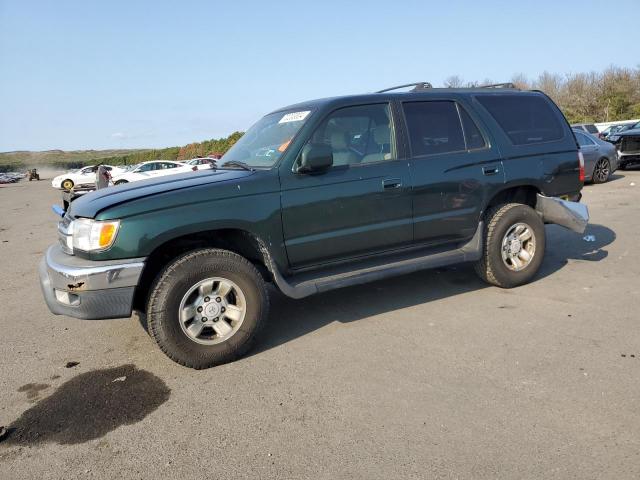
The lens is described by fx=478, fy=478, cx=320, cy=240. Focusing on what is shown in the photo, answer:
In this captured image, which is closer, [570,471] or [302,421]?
[570,471]

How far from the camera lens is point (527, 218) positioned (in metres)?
4.91

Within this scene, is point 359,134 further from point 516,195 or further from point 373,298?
point 516,195

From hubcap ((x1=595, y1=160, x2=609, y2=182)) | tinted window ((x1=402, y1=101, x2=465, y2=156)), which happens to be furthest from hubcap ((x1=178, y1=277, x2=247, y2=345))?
hubcap ((x1=595, y1=160, x2=609, y2=182))

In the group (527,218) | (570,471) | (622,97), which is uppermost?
(622,97)

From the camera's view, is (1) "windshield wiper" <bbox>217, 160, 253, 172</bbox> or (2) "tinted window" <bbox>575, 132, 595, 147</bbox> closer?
(1) "windshield wiper" <bbox>217, 160, 253, 172</bbox>

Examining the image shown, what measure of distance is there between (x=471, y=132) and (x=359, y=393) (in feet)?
9.62

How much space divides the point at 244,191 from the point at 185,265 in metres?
0.71

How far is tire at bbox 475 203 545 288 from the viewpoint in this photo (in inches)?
188

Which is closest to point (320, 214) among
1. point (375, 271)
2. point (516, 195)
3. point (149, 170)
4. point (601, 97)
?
point (375, 271)

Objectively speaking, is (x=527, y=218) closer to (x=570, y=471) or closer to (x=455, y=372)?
(x=455, y=372)

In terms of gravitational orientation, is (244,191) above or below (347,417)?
above

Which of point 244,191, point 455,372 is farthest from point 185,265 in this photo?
point 455,372

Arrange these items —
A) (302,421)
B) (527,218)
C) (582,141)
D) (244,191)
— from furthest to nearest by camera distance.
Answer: (582,141)
(527,218)
(244,191)
(302,421)

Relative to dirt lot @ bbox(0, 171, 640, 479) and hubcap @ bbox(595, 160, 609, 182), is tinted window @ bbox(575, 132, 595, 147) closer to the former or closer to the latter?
hubcap @ bbox(595, 160, 609, 182)
